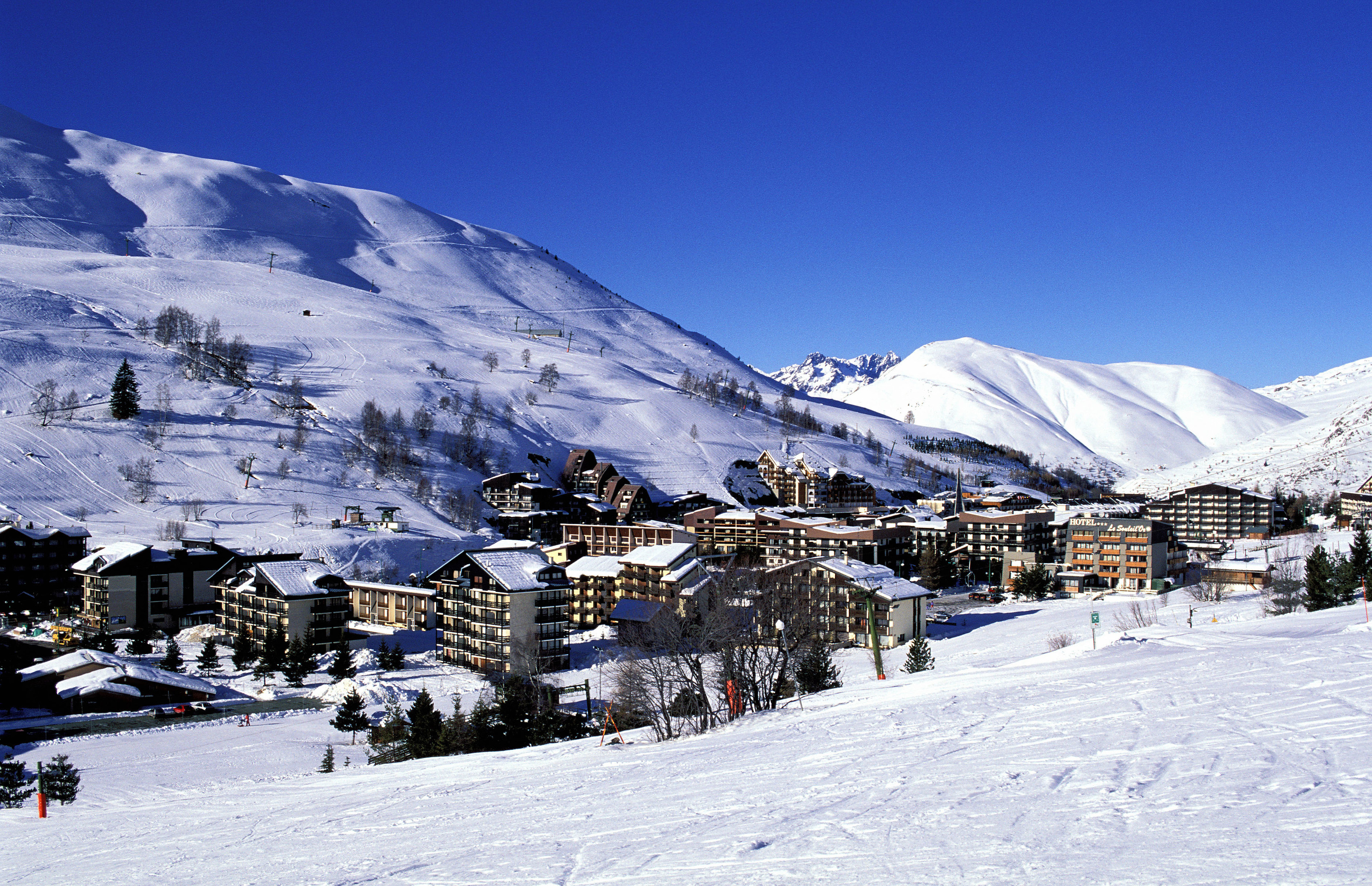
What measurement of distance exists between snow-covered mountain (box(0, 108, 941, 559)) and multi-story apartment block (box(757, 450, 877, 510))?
6.09 metres

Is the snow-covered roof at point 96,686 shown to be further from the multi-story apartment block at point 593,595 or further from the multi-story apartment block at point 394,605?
the multi-story apartment block at point 593,595

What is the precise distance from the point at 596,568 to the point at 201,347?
6741 cm

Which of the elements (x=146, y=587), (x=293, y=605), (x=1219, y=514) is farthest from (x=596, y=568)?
(x=1219, y=514)

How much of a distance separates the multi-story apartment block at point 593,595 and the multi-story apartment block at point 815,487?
48.5 metres

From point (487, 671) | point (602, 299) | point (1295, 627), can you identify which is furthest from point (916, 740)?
point (602, 299)

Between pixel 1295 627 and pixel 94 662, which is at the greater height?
pixel 1295 627

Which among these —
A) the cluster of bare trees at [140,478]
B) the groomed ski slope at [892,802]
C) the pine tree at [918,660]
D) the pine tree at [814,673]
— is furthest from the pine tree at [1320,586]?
the cluster of bare trees at [140,478]

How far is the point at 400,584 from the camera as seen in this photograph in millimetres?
52000

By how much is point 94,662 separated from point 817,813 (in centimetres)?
3307

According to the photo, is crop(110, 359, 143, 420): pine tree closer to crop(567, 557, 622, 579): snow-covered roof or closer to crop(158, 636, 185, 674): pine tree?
crop(158, 636, 185, 674): pine tree

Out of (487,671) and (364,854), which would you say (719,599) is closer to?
(487,671)

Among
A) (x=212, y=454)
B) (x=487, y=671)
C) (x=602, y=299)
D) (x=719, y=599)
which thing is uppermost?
(x=602, y=299)

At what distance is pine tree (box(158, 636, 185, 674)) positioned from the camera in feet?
114

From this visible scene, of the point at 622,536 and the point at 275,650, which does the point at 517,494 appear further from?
the point at 275,650
